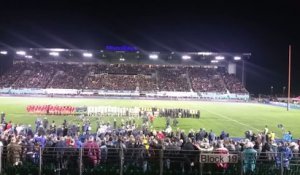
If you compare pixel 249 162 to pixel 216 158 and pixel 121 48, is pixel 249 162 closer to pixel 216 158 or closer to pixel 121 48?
pixel 216 158

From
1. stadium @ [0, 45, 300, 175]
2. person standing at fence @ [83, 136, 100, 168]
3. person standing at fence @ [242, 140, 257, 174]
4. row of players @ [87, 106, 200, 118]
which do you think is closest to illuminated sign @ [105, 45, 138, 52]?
stadium @ [0, 45, 300, 175]

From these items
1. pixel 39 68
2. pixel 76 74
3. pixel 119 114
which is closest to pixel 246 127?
pixel 119 114

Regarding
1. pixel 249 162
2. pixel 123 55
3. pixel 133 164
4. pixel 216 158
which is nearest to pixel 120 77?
pixel 123 55

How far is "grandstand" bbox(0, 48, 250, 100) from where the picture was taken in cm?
8775

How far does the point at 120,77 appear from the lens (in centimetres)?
9562

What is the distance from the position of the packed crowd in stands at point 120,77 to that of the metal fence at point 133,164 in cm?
7451

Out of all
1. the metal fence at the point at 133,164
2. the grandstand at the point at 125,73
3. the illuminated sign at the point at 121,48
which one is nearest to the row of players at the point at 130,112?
the metal fence at the point at 133,164

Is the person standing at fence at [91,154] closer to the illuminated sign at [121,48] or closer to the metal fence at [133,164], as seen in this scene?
the metal fence at [133,164]

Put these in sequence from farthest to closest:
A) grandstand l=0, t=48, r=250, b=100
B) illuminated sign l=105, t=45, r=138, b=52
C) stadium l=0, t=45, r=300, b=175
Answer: illuminated sign l=105, t=45, r=138, b=52 < grandstand l=0, t=48, r=250, b=100 < stadium l=0, t=45, r=300, b=175

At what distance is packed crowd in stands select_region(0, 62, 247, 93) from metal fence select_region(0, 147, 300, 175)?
74.5 meters

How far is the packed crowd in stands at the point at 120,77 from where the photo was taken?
9000cm

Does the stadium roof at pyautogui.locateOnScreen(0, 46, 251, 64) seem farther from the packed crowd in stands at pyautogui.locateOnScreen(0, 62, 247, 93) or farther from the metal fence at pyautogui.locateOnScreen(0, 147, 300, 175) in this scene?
the metal fence at pyautogui.locateOnScreen(0, 147, 300, 175)

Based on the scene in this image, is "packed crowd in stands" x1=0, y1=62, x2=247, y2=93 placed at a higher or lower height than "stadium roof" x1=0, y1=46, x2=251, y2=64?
lower

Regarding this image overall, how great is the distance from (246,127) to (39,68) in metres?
71.1
